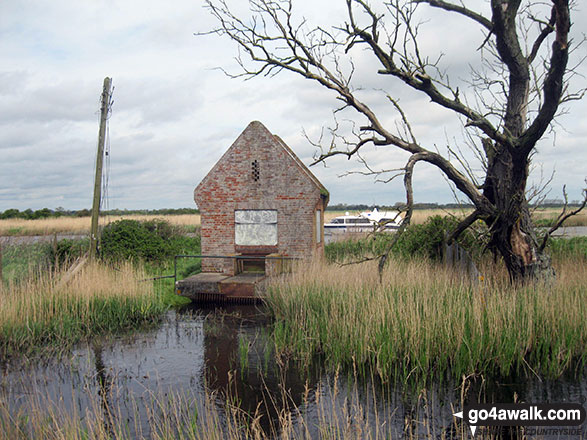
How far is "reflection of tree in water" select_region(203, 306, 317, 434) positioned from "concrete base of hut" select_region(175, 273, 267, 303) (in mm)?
2706

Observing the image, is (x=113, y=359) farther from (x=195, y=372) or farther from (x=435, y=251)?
(x=435, y=251)

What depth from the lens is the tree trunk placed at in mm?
9261

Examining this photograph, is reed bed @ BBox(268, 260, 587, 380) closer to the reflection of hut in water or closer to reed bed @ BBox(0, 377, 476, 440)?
reed bed @ BBox(0, 377, 476, 440)

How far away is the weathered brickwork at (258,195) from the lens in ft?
54.3

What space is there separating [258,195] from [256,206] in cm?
39

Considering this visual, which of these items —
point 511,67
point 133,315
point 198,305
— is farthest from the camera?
point 198,305

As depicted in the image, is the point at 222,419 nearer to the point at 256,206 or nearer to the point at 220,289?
the point at 220,289

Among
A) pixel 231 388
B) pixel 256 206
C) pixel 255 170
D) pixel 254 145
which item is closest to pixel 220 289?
pixel 256 206

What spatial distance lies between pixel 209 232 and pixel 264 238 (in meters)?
2.04

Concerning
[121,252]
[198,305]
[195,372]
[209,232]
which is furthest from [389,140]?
[121,252]

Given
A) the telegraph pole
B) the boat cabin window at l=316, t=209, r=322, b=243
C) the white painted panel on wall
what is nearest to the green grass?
the telegraph pole

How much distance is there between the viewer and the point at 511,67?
30.3ft

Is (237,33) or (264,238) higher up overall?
(237,33)

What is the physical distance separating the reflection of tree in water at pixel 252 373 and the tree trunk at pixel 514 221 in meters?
4.89
